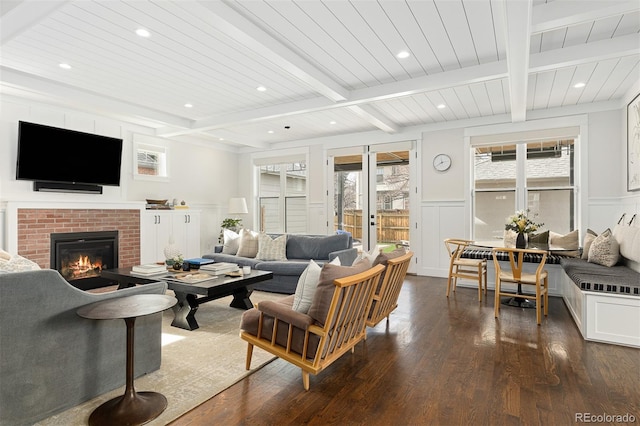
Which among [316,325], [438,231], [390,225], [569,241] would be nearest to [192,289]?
[316,325]

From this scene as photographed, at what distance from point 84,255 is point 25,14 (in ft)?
12.4

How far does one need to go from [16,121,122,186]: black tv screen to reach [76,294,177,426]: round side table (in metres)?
3.73

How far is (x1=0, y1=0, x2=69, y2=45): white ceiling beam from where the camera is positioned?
2.30m

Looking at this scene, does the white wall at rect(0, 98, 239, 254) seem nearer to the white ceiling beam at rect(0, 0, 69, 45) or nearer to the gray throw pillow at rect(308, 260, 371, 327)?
the white ceiling beam at rect(0, 0, 69, 45)

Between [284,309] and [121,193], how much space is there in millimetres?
4693

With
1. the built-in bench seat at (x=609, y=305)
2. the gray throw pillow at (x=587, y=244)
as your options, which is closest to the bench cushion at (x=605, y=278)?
the built-in bench seat at (x=609, y=305)

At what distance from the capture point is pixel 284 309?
231 cm

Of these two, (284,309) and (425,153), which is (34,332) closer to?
(284,309)

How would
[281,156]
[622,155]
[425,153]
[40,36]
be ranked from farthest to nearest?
[281,156] < [425,153] < [622,155] < [40,36]

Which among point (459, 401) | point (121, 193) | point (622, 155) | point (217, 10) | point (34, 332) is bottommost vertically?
point (459, 401)

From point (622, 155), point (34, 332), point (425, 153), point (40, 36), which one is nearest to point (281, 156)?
point (425, 153)

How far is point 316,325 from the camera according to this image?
2.19 meters

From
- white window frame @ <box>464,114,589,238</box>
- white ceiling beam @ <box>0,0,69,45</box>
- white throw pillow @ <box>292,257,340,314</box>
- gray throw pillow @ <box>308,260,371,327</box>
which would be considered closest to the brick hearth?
white ceiling beam @ <box>0,0,69,45</box>

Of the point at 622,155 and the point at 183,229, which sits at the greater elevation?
the point at 622,155
